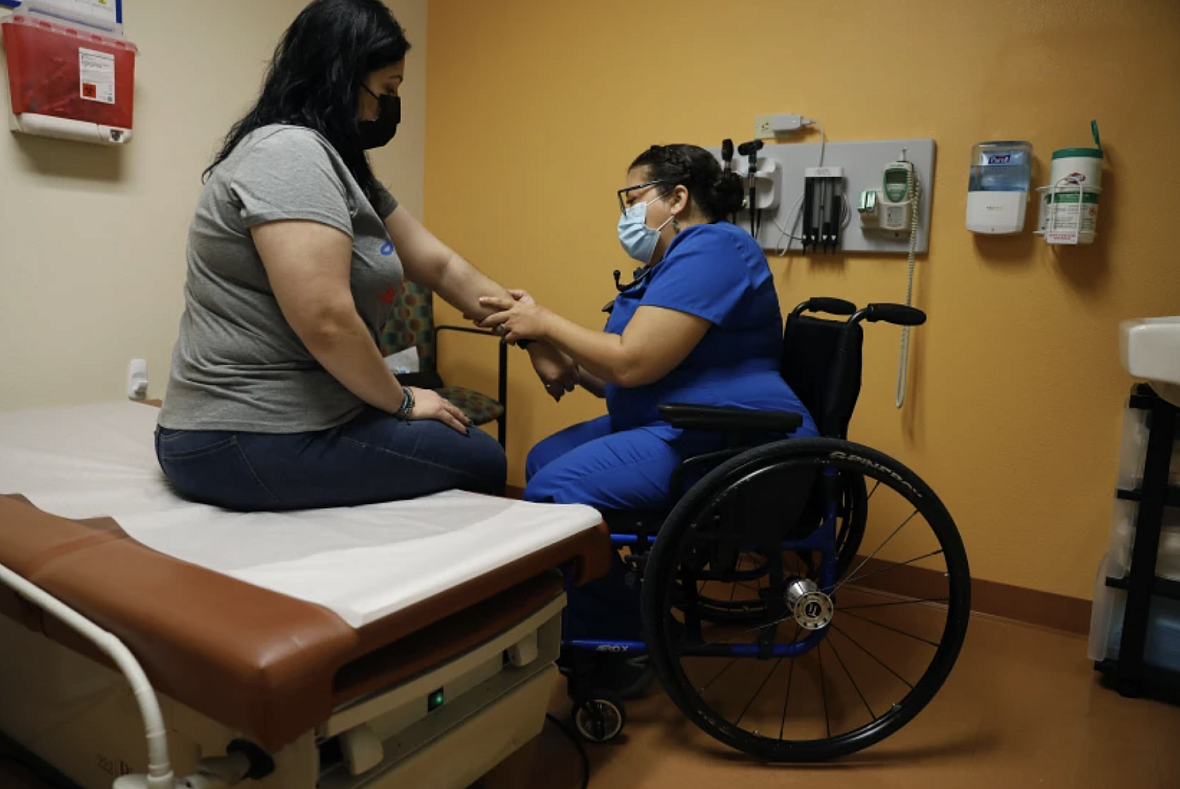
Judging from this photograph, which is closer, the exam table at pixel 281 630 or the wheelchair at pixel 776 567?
the exam table at pixel 281 630

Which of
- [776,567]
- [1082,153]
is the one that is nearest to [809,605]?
[776,567]

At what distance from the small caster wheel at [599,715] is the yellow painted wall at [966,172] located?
113 centimetres

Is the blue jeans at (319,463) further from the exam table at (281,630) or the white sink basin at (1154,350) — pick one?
the white sink basin at (1154,350)

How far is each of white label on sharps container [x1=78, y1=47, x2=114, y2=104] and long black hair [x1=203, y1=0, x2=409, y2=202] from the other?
0.90 m

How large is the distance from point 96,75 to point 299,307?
1234 mm

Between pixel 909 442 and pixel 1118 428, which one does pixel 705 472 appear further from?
pixel 1118 428

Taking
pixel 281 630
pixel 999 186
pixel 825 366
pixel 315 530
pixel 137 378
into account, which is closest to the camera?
pixel 281 630

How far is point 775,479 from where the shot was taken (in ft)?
4.50

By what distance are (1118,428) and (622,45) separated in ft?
5.61

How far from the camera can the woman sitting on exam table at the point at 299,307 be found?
47.5 inches

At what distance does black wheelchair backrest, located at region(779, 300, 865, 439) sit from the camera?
143 centimetres

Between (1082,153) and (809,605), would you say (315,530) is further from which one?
(1082,153)

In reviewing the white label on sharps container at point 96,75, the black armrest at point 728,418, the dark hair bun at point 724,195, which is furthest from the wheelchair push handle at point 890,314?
the white label on sharps container at point 96,75

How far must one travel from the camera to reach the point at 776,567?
146 cm
